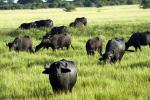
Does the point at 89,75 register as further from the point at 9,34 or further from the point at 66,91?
the point at 9,34

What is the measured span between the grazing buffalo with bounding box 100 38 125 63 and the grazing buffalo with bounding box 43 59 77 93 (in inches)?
201

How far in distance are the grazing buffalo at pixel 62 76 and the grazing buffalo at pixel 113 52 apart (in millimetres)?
5094

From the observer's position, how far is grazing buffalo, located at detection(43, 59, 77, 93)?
10141mm

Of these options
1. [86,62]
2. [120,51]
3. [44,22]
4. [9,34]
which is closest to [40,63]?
[86,62]

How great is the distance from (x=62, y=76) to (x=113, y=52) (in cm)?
640

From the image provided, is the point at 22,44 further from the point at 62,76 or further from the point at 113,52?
the point at 62,76

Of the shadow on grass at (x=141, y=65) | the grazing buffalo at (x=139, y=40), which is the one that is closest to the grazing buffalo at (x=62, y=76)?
the shadow on grass at (x=141, y=65)

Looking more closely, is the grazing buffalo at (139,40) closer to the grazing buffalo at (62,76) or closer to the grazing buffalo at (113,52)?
the grazing buffalo at (113,52)

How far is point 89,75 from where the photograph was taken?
1277 cm

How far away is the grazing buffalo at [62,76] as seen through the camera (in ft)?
33.3

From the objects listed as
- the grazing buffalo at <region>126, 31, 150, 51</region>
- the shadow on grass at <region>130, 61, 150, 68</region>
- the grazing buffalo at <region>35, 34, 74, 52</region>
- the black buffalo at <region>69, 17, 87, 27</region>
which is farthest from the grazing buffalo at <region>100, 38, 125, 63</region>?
the black buffalo at <region>69, 17, 87, 27</region>

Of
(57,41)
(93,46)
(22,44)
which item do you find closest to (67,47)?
(57,41)

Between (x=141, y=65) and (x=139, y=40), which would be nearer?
(x=141, y=65)

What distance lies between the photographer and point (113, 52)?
16297 mm
